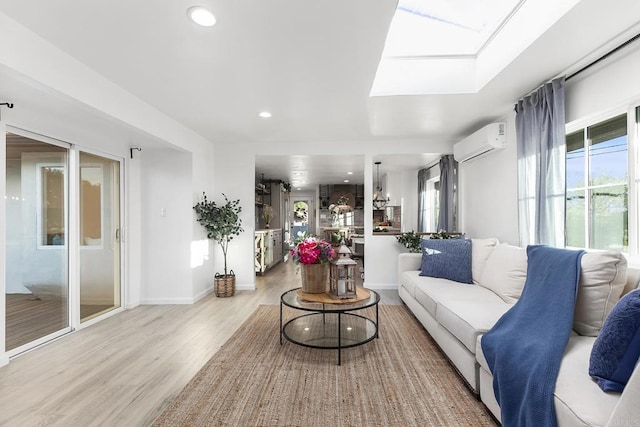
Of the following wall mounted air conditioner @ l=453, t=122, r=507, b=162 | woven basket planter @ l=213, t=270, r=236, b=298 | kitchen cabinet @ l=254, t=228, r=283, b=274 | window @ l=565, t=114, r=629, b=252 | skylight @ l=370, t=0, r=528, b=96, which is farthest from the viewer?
kitchen cabinet @ l=254, t=228, r=283, b=274

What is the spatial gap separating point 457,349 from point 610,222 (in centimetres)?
157

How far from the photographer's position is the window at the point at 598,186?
2.29 m

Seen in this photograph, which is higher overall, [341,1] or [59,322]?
[341,1]

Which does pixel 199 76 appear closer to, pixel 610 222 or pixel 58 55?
pixel 58 55

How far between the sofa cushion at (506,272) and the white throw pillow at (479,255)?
7 centimetres

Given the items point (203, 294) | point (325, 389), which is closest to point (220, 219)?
point (203, 294)

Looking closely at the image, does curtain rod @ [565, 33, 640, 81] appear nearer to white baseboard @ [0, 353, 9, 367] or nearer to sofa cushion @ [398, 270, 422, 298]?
sofa cushion @ [398, 270, 422, 298]

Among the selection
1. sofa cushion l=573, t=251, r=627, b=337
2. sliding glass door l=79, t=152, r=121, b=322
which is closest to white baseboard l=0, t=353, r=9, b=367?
sliding glass door l=79, t=152, r=121, b=322

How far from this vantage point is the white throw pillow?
125 inches

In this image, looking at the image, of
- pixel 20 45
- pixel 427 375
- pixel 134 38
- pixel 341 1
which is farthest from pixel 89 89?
pixel 427 375

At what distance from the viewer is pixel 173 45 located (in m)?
2.10

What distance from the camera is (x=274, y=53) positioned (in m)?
2.23

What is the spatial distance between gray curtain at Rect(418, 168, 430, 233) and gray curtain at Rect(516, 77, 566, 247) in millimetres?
3768

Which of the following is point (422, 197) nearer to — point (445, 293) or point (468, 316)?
point (445, 293)
